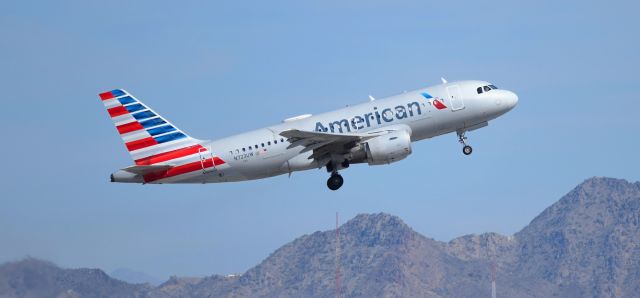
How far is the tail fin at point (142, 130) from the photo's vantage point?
292 feet

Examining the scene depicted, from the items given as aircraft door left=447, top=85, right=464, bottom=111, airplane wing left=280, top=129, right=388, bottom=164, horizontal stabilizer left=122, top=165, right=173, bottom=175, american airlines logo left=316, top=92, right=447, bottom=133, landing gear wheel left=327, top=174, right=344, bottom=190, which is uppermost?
aircraft door left=447, top=85, right=464, bottom=111

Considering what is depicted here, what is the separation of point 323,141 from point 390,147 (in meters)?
4.88

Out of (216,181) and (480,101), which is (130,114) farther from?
(480,101)

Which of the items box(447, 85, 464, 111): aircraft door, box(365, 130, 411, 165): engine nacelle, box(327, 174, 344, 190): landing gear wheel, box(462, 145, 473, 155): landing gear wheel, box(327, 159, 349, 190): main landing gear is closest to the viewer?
box(365, 130, 411, 165): engine nacelle

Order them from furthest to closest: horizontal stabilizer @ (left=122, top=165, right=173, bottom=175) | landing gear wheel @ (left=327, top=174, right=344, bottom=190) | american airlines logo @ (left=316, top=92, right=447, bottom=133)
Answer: landing gear wheel @ (left=327, top=174, right=344, bottom=190) → american airlines logo @ (left=316, top=92, right=447, bottom=133) → horizontal stabilizer @ (left=122, top=165, right=173, bottom=175)

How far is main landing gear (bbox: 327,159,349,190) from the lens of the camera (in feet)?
291

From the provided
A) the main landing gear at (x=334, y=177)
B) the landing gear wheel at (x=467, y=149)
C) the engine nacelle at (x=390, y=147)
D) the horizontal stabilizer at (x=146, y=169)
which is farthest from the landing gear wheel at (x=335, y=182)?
the horizontal stabilizer at (x=146, y=169)

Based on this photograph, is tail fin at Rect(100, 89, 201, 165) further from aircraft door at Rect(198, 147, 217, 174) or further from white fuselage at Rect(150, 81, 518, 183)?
white fuselage at Rect(150, 81, 518, 183)

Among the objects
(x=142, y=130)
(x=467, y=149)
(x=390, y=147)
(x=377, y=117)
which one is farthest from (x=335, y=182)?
(x=142, y=130)

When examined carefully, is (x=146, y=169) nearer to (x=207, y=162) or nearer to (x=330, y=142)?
(x=207, y=162)

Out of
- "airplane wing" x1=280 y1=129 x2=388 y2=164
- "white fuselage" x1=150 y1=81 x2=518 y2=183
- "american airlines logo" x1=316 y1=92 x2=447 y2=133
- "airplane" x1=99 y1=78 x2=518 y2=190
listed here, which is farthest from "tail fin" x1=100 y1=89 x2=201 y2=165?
"american airlines logo" x1=316 y1=92 x2=447 y2=133

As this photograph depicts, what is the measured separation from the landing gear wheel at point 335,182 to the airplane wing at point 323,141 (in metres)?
2.03

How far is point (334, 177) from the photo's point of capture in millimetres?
89188

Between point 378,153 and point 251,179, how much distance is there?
10168mm
